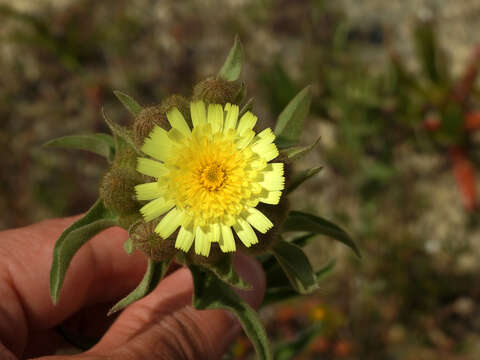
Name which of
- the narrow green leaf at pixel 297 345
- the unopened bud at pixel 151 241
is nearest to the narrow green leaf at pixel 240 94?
the unopened bud at pixel 151 241

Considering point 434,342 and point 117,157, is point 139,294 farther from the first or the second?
point 434,342

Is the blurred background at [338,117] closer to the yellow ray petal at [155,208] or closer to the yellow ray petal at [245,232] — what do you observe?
the yellow ray petal at [245,232]

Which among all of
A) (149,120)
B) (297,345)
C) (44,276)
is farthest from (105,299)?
(149,120)

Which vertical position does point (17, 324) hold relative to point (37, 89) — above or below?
below

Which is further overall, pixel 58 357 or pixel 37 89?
pixel 37 89

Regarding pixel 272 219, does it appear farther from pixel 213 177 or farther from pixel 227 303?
pixel 227 303

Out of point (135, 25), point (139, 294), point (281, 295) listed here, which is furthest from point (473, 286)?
point (135, 25)
